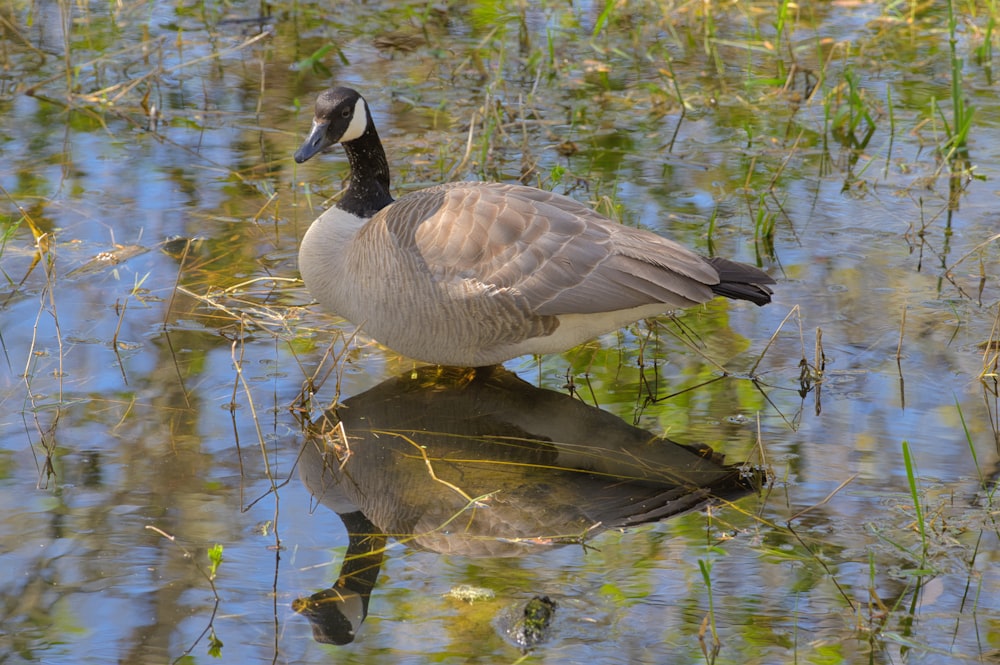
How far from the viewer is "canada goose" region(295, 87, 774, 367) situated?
5328mm

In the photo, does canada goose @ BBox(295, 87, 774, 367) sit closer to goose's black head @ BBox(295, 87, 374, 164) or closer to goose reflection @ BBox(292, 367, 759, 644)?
goose reflection @ BBox(292, 367, 759, 644)

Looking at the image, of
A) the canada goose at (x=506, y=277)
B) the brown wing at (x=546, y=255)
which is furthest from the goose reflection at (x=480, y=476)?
the brown wing at (x=546, y=255)

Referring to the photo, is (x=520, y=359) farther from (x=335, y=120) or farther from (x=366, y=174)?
(x=335, y=120)

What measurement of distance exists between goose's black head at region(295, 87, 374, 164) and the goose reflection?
4.04 feet

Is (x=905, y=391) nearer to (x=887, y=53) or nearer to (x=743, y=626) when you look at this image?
(x=743, y=626)

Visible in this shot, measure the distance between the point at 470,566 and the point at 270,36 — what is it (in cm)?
684

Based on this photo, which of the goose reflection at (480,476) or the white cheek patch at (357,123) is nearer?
the goose reflection at (480,476)

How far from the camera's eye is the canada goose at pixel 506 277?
5.33 metres

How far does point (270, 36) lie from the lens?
397 inches

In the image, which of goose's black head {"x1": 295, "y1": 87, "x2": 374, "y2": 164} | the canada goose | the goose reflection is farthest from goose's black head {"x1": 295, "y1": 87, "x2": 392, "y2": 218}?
the goose reflection

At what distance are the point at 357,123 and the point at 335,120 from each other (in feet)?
0.46

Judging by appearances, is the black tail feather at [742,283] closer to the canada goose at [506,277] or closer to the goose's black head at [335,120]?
the canada goose at [506,277]

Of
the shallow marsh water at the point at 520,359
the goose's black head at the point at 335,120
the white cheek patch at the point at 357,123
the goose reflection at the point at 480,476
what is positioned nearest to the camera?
the shallow marsh water at the point at 520,359

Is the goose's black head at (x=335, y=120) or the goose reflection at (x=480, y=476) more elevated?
the goose's black head at (x=335, y=120)
